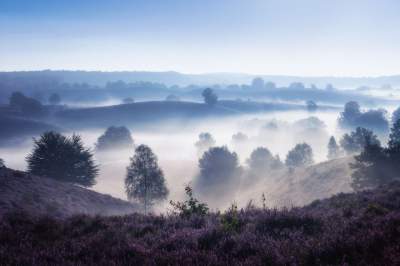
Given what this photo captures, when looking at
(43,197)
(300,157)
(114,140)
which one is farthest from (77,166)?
(300,157)

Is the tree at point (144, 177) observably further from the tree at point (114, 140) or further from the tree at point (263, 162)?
the tree at point (114, 140)

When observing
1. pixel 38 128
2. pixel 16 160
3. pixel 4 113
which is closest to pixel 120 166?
pixel 16 160

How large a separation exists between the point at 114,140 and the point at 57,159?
66.1 metres

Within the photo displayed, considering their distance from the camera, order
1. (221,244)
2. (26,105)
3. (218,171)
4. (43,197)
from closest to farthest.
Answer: (221,244) < (43,197) < (218,171) < (26,105)

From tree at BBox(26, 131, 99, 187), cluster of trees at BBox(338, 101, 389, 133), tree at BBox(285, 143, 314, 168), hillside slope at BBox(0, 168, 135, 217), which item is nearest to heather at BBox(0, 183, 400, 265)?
hillside slope at BBox(0, 168, 135, 217)

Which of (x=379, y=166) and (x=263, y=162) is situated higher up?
(x=379, y=166)

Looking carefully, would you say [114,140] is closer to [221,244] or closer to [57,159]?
[57,159]

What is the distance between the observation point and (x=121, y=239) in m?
7.21

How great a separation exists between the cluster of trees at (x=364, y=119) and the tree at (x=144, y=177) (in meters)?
154

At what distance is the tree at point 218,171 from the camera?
8712 centimetres

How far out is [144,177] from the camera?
167 feet

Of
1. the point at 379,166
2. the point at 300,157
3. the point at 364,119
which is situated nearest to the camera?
the point at 379,166

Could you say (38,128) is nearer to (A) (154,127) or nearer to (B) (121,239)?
(A) (154,127)

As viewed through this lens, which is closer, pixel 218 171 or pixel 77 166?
pixel 77 166
